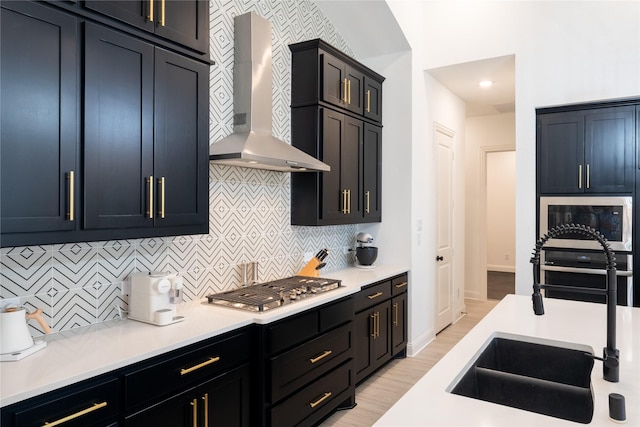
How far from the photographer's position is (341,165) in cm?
372

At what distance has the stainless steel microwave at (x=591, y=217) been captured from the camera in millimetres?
3621

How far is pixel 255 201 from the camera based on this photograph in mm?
3182

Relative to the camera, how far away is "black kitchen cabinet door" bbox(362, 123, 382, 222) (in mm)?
4105

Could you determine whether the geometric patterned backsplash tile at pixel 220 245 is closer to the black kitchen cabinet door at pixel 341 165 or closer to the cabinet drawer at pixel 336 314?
the black kitchen cabinet door at pixel 341 165

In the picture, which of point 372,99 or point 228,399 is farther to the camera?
point 372,99

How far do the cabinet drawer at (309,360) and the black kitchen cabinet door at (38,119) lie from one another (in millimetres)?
1355

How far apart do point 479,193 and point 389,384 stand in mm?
3969

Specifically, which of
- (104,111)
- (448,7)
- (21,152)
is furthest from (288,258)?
(448,7)

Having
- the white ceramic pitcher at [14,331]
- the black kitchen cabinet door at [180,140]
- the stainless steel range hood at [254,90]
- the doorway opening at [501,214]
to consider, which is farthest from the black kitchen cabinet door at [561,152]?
the doorway opening at [501,214]

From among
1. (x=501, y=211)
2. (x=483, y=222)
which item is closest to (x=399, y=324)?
(x=483, y=222)

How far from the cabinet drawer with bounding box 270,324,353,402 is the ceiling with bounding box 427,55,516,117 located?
9.97 ft

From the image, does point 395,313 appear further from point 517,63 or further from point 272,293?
point 517,63

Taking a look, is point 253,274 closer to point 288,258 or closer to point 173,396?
point 288,258

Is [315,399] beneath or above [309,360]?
beneath
